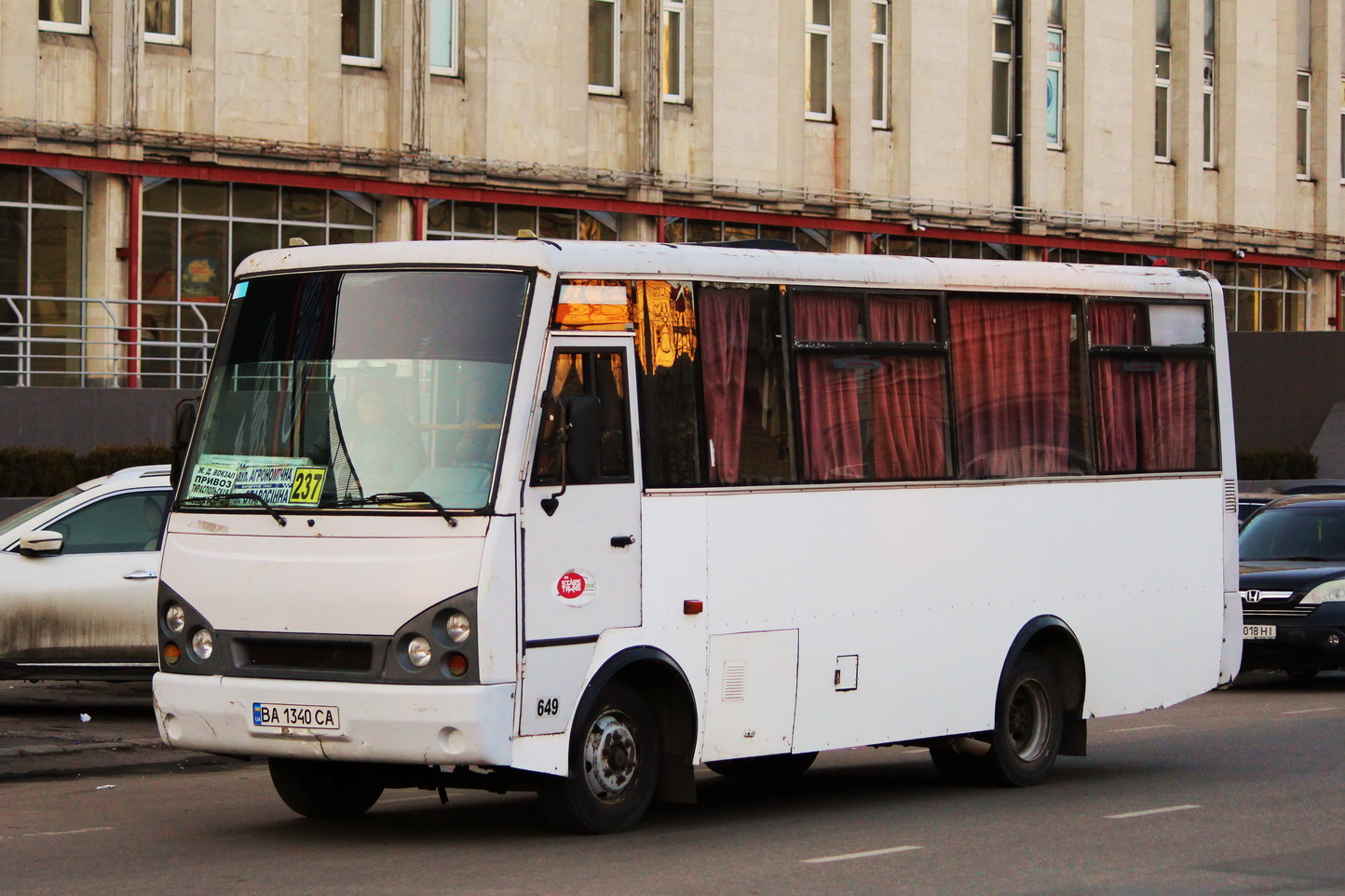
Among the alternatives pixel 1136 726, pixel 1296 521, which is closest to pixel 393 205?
pixel 1296 521

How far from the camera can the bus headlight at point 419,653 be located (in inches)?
360

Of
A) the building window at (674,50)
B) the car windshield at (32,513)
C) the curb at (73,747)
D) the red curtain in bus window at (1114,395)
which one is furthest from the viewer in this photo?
the building window at (674,50)

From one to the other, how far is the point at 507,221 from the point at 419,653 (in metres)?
28.0

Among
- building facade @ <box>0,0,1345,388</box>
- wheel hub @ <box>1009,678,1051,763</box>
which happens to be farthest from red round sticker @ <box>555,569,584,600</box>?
building facade @ <box>0,0,1345,388</box>

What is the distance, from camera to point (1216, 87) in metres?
50.1

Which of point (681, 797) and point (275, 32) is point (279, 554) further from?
point (275, 32)

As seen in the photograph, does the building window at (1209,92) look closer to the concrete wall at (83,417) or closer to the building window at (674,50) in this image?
the building window at (674,50)

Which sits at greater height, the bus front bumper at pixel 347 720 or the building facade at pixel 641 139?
the building facade at pixel 641 139

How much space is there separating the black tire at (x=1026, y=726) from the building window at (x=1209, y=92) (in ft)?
130

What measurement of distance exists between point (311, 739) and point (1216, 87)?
146 ft

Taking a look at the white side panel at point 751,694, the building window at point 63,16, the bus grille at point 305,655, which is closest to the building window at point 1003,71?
the building window at point 63,16

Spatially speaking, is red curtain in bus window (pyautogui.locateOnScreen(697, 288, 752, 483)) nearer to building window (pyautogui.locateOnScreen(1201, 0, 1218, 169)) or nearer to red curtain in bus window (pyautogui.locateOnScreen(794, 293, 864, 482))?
red curtain in bus window (pyautogui.locateOnScreen(794, 293, 864, 482))

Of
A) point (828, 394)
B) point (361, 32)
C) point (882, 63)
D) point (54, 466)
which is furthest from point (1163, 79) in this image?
point (828, 394)

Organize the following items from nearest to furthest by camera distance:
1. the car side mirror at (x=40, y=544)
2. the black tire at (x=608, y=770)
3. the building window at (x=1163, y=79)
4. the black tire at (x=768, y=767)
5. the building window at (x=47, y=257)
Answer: the black tire at (x=608, y=770), the black tire at (x=768, y=767), the car side mirror at (x=40, y=544), the building window at (x=47, y=257), the building window at (x=1163, y=79)
